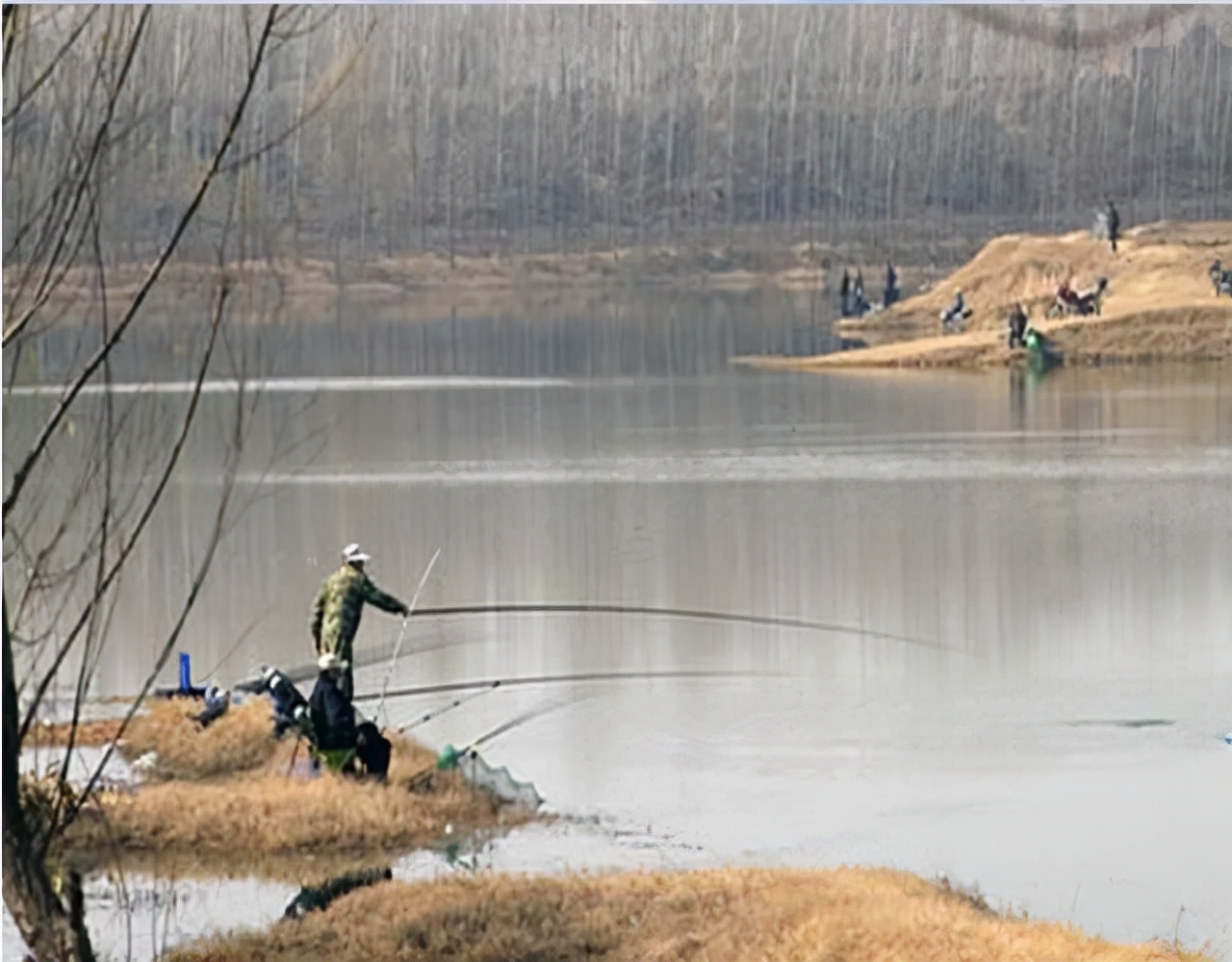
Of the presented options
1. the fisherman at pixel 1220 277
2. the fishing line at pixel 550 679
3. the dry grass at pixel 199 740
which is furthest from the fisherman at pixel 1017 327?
the dry grass at pixel 199 740

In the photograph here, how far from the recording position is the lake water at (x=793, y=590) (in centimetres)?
611

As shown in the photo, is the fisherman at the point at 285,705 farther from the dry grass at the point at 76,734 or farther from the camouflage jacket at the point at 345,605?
the dry grass at the point at 76,734

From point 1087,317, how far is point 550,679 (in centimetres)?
170

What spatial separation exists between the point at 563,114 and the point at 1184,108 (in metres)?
1.58

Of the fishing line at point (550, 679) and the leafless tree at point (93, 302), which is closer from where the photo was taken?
the leafless tree at point (93, 302)

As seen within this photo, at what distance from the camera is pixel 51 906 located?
595 cm

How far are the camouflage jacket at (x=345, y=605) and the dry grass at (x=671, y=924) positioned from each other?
623mm

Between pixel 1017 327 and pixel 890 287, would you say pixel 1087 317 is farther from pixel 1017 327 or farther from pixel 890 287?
pixel 890 287

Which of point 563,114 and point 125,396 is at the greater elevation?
point 563,114

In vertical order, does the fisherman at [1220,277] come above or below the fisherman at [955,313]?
above

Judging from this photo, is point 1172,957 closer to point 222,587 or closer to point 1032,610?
point 1032,610

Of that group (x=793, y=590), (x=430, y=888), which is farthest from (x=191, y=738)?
(x=793, y=590)

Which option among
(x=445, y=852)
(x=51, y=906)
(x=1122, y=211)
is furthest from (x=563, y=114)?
(x=51, y=906)

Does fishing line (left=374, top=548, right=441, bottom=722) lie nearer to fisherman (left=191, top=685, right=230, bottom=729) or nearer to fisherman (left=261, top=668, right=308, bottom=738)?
fisherman (left=261, top=668, right=308, bottom=738)
